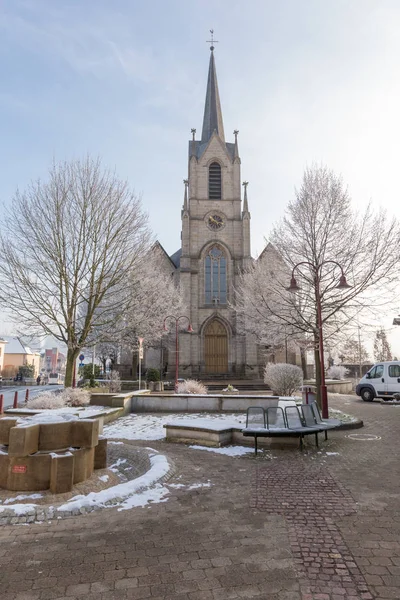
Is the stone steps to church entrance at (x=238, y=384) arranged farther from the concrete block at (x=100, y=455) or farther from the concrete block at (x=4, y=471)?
the concrete block at (x=4, y=471)

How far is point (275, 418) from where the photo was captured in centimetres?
880

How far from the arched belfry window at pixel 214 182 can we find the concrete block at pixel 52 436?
34.0m

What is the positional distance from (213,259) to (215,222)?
3.59 m

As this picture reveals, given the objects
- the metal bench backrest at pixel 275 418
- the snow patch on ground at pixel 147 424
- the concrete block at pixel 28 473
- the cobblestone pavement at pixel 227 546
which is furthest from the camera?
the snow patch on ground at pixel 147 424

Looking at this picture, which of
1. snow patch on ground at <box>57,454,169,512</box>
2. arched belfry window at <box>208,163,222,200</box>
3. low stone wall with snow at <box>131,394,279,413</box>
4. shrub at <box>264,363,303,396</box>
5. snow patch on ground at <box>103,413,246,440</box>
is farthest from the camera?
arched belfry window at <box>208,163,222,200</box>

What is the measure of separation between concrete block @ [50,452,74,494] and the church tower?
89.8 ft

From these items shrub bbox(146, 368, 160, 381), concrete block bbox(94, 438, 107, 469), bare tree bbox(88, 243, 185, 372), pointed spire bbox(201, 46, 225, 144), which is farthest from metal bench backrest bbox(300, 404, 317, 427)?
pointed spire bbox(201, 46, 225, 144)

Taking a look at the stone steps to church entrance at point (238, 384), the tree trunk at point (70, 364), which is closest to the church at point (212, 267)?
the stone steps to church entrance at point (238, 384)

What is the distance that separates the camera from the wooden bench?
7.88 meters

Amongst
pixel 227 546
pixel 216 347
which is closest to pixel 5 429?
pixel 227 546

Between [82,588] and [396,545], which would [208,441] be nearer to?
[396,545]

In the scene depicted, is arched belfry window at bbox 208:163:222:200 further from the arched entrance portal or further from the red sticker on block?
the red sticker on block

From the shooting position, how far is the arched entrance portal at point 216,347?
33844 mm

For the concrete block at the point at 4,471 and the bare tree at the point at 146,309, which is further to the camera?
the bare tree at the point at 146,309
